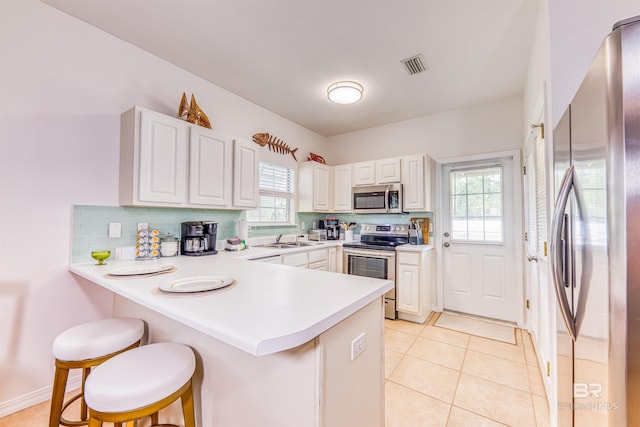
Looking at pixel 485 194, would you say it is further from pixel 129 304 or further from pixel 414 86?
pixel 129 304

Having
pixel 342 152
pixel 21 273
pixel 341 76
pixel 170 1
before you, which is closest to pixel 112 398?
pixel 21 273

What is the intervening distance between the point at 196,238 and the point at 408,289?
2421 mm

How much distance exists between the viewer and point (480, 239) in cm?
332

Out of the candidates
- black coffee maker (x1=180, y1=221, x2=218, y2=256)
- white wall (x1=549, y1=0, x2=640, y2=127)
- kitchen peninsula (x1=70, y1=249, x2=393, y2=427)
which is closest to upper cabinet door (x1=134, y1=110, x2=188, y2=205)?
black coffee maker (x1=180, y1=221, x2=218, y2=256)

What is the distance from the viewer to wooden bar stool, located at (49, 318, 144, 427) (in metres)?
1.30

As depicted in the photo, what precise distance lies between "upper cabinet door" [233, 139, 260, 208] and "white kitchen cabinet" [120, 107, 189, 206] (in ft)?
1.73

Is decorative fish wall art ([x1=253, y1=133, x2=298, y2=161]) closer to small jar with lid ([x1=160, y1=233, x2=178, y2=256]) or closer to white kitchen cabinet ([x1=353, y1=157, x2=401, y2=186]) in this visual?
white kitchen cabinet ([x1=353, y1=157, x2=401, y2=186])

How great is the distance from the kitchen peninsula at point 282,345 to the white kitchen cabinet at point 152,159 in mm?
894

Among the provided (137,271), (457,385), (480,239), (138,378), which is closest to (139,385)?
(138,378)

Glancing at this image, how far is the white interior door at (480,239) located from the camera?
10.4ft

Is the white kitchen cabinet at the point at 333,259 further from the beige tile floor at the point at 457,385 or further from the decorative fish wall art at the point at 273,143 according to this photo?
the decorative fish wall art at the point at 273,143

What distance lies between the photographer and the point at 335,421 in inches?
37.5

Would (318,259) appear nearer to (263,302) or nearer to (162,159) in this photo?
(162,159)

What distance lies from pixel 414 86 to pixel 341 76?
85 centimetres
